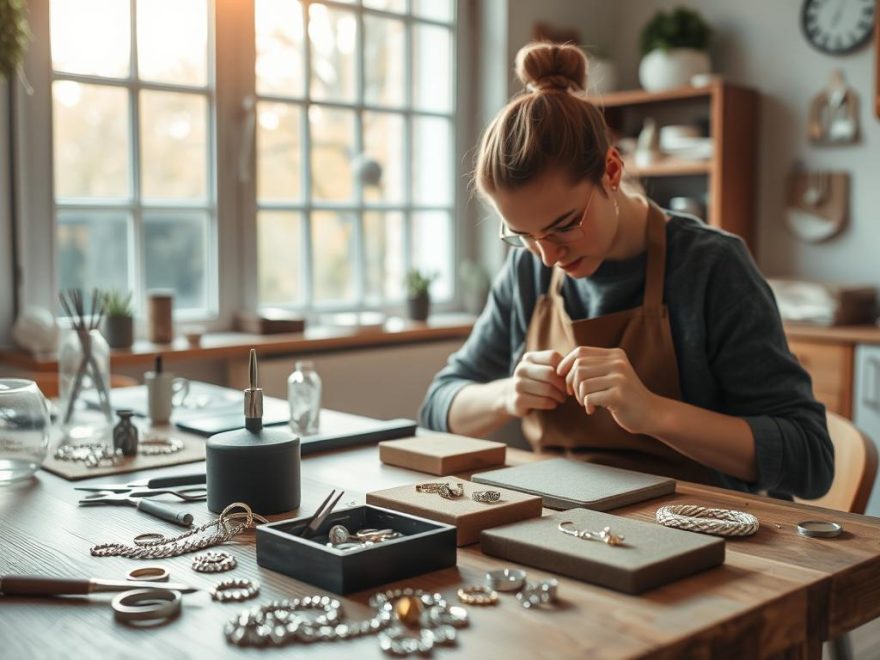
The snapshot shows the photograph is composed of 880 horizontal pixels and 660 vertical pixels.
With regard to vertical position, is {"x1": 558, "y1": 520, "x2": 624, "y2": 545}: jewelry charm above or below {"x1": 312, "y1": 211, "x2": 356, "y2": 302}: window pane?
below

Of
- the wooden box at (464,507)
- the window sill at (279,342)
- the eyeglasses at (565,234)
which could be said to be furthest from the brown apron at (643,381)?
the window sill at (279,342)

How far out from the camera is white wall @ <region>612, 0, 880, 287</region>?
3777 mm

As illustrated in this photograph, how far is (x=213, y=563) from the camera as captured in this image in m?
1.09

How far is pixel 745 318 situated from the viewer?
169 cm

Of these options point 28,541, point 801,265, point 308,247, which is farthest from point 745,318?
point 801,265

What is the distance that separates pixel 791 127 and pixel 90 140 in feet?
8.59

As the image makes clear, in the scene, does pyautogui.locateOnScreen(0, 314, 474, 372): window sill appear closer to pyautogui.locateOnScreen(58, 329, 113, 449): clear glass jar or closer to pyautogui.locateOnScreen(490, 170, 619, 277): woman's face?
pyautogui.locateOnScreen(58, 329, 113, 449): clear glass jar

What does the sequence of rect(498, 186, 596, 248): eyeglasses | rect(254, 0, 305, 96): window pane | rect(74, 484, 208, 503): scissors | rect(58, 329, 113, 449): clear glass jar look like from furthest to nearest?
rect(254, 0, 305, 96): window pane
rect(58, 329, 113, 449): clear glass jar
rect(498, 186, 596, 248): eyeglasses
rect(74, 484, 208, 503): scissors

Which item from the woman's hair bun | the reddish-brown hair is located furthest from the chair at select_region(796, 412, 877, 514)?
the woman's hair bun

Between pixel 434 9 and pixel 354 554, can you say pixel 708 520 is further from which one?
pixel 434 9

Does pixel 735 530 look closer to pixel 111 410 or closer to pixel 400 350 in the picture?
pixel 111 410

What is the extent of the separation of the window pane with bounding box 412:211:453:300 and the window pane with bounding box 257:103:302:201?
2.19ft

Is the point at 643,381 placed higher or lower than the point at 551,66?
lower

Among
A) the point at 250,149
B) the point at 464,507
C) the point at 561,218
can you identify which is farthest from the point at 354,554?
the point at 250,149
